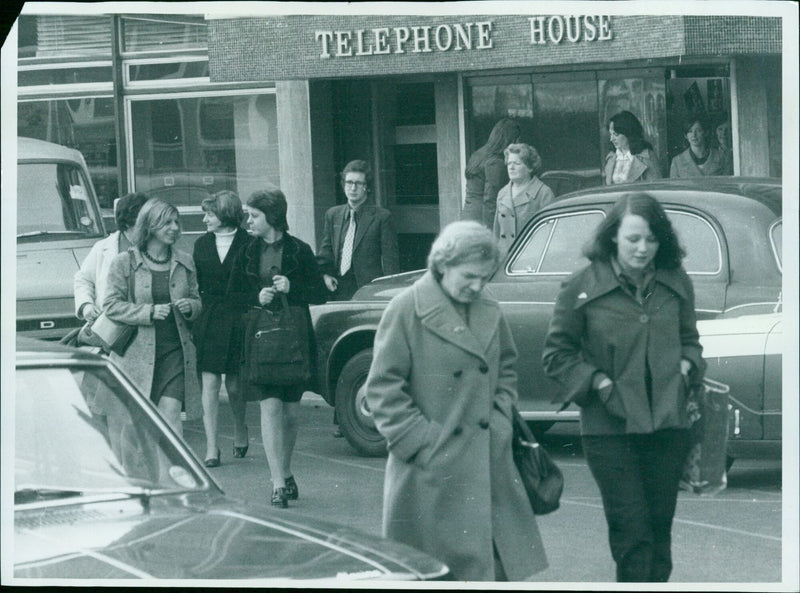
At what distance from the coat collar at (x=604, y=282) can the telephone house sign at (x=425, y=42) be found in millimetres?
2530

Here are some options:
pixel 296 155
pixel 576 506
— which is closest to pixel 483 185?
pixel 296 155

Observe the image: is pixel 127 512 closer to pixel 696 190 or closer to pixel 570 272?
pixel 570 272

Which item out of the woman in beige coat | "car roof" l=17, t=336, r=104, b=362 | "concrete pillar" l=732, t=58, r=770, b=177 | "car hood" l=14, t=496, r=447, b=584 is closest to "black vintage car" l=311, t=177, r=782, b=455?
"concrete pillar" l=732, t=58, r=770, b=177

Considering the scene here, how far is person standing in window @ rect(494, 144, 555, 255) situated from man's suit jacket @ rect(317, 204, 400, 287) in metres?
0.63

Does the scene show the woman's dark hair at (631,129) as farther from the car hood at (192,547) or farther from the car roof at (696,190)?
the car hood at (192,547)

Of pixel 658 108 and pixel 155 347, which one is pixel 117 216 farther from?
pixel 658 108

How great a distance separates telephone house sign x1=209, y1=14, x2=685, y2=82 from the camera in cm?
771

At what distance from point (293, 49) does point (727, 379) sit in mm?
3498

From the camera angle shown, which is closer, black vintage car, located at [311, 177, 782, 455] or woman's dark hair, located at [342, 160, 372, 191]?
black vintage car, located at [311, 177, 782, 455]

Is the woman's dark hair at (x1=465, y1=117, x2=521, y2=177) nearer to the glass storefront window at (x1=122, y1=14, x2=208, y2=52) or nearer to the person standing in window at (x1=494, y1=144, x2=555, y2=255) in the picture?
the person standing in window at (x1=494, y1=144, x2=555, y2=255)

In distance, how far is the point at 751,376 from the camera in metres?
6.49

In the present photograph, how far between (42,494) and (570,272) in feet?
12.4

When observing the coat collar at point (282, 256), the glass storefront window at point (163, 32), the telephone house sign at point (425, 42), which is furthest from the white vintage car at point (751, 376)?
the glass storefront window at point (163, 32)

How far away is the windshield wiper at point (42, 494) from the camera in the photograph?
432 centimetres
